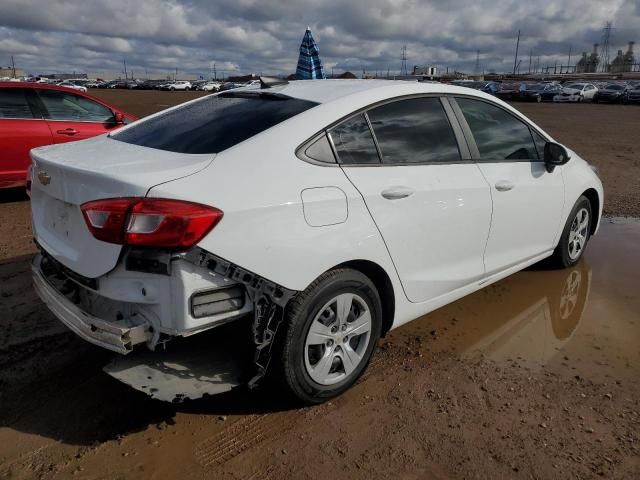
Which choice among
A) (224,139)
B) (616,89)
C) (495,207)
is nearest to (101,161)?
(224,139)

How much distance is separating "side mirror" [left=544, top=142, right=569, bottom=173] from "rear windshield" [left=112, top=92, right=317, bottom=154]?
7.11 feet

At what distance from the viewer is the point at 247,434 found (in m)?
2.66

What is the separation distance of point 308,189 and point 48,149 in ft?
5.57

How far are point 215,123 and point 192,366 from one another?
134 cm

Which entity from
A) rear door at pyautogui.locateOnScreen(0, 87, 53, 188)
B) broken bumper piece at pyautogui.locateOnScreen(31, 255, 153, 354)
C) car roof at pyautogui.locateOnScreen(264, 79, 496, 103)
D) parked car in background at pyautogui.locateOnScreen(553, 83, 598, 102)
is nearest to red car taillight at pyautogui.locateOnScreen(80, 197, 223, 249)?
broken bumper piece at pyautogui.locateOnScreen(31, 255, 153, 354)

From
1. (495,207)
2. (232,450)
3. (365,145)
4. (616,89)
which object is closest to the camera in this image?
(232,450)

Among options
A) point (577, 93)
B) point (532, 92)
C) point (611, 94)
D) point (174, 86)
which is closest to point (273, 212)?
point (577, 93)

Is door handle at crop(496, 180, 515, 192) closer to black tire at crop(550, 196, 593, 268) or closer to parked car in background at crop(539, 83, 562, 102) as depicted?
black tire at crop(550, 196, 593, 268)

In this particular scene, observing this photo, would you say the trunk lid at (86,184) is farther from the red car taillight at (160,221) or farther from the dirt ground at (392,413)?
the dirt ground at (392,413)

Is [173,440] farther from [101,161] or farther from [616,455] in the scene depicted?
[616,455]

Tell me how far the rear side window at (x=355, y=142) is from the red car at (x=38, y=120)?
5281 mm

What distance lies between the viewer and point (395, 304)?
10.0ft

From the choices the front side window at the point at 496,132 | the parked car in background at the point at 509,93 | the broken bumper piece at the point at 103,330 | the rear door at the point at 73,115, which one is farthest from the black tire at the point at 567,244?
the parked car in background at the point at 509,93

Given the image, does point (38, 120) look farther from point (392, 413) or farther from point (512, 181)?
point (392, 413)
